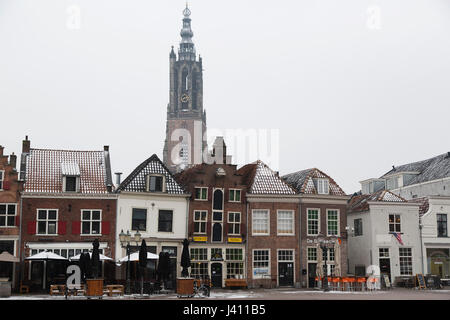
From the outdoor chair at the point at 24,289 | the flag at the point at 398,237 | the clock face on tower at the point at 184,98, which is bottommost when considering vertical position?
the outdoor chair at the point at 24,289

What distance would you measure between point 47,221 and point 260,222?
13834mm

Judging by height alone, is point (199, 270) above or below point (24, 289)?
above

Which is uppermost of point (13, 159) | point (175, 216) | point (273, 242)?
point (13, 159)

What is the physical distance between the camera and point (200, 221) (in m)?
44.7

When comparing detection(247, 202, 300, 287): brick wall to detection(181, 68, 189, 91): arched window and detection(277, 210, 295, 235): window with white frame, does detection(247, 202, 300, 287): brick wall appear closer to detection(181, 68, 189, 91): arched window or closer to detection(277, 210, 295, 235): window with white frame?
detection(277, 210, 295, 235): window with white frame

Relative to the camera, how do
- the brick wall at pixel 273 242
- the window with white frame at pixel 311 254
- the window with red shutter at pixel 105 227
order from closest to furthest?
the window with red shutter at pixel 105 227 → the brick wall at pixel 273 242 → the window with white frame at pixel 311 254

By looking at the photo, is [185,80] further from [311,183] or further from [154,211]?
[154,211]

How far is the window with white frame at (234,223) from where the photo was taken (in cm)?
4525

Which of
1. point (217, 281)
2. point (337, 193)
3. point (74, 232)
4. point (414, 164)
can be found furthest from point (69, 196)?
point (414, 164)

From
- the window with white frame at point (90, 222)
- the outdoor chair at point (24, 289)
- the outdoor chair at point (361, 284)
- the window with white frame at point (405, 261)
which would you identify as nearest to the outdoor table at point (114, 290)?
the outdoor chair at point (24, 289)

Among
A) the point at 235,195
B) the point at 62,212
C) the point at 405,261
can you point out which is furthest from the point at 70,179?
the point at 405,261

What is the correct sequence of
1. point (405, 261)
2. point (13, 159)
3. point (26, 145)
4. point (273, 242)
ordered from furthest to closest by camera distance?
point (405, 261) < point (273, 242) < point (26, 145) < point (13, 159)

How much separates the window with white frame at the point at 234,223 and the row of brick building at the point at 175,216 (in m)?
0.07

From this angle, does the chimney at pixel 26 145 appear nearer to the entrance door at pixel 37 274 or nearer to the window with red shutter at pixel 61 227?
the window with red shutter at pixel 61 227
